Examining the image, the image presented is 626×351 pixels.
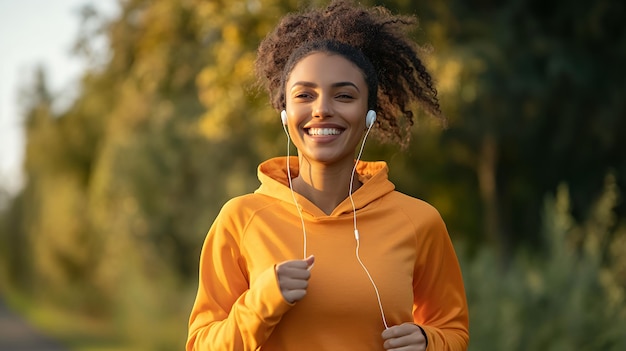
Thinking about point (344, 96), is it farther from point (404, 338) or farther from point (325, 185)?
point (404, 338)

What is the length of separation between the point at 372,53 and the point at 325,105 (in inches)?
13.8

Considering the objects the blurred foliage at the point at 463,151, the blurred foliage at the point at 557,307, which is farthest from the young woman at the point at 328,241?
the blurred foliage at the point at 557,307

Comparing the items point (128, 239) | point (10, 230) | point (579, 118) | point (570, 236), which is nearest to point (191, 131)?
point (128, 239)

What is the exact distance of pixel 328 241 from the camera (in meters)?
2.79

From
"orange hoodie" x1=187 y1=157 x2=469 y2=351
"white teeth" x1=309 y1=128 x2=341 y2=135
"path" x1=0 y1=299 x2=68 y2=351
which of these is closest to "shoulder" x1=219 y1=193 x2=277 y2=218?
"orange hoodie" x1=187 y1=157 x2=469 y2=351

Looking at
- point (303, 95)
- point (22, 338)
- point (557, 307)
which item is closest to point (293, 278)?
point (303, 95)

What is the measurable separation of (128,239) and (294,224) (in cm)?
1447

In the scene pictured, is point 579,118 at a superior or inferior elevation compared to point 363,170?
superior

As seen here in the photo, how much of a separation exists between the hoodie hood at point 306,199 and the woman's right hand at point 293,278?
262mm

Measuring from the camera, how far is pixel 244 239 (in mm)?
2812

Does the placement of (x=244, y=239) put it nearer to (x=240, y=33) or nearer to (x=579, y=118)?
(x=240, y=33)

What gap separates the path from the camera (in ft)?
64.5

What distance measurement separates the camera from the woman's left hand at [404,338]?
2713 millimetres

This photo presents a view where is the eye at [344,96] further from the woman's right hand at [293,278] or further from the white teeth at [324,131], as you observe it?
the woman's right hand at [293,278]
